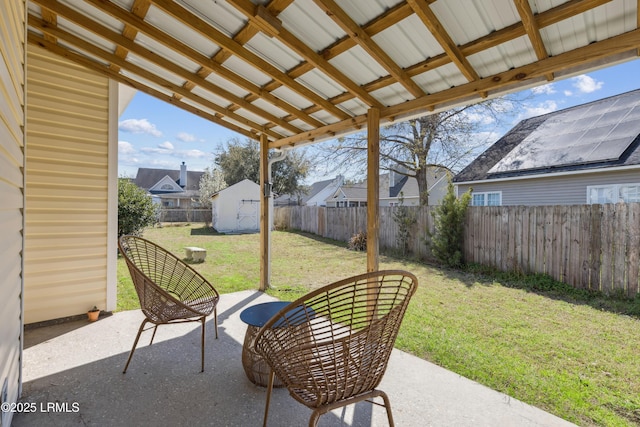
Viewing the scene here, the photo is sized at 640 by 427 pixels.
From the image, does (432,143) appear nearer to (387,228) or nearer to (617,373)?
(387,228)

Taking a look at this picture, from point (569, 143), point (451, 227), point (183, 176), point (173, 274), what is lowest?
point (173, 274)

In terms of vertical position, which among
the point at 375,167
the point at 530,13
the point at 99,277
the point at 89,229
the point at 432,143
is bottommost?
the point at 99,277

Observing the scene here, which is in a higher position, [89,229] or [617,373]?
[89,229]

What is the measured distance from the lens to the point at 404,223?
26.6 ft

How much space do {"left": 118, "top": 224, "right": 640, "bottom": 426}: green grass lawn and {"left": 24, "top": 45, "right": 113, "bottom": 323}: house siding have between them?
733mm

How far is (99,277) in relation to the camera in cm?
363

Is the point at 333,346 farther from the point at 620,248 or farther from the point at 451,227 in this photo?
the point at 451,227

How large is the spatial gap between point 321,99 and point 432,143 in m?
9.28

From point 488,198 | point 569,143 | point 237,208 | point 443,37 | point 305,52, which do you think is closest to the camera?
point 443,37

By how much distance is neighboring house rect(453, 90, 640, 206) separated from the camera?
22.9 feet

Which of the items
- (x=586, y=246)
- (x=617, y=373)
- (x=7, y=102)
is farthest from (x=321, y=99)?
(x=586, y=246)

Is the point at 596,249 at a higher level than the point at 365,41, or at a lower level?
lower

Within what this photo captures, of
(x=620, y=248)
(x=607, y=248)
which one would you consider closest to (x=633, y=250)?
(x=620, y=248)

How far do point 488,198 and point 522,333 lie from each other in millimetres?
7091
